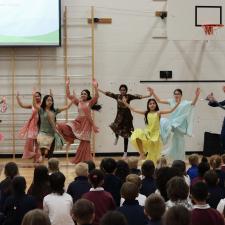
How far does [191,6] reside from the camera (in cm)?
1081

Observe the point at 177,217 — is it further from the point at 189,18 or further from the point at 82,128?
the point at 189,18

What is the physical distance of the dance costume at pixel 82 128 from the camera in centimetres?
959

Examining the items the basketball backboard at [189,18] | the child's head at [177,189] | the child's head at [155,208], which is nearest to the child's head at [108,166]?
the child's head at [177,189]

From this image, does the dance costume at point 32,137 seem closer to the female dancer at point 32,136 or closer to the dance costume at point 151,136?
the female dancer at point 32,136

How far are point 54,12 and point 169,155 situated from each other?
400cm

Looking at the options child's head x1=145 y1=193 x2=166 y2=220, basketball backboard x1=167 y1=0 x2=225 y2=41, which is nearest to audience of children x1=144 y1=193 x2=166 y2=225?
child's head x1=145 y1=193 x2=166 y2=220

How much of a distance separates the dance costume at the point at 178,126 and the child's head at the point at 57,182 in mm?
→ 5076

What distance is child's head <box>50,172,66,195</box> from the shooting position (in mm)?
4637

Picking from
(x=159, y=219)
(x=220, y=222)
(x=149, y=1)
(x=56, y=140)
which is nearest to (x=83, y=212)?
(x=159, y=219)

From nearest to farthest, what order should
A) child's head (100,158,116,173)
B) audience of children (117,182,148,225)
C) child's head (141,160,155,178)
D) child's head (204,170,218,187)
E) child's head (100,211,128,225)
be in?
1. child's head (100,211,128,225)
2. audience of children (117,182,148,225)
3. child's head (204,170,218,187)
4. child's head (141,160,155,178)
5. child's head (100,158,116,173)

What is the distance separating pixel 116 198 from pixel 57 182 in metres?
0.79

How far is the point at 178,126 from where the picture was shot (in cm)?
966

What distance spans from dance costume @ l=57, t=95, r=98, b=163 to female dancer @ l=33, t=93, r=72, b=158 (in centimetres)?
23

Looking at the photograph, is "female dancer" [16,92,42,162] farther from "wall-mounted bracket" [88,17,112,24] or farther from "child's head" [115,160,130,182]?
"child's head" [115,160,130,182]
